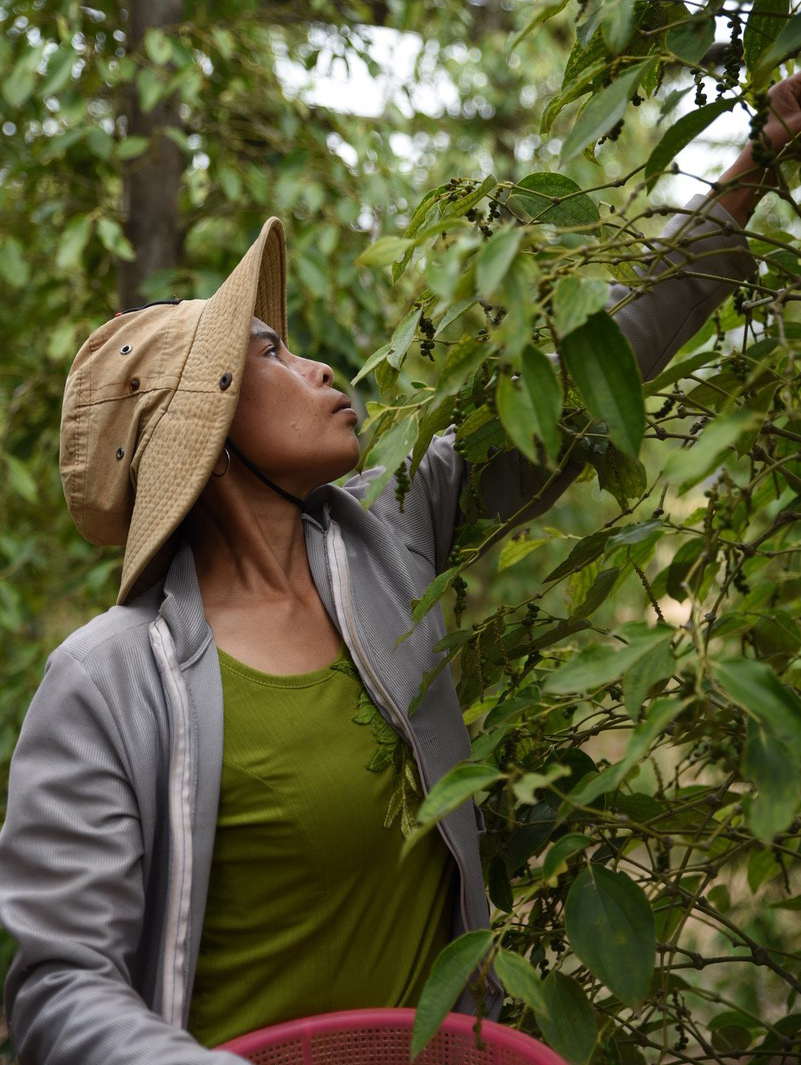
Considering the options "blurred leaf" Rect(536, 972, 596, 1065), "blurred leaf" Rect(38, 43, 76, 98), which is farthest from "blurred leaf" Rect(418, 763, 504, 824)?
"blurred leaf" Rect(38, 43, 76, 98)

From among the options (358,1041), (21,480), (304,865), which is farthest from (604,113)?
(21,480)

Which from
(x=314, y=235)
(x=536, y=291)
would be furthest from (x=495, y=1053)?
(x=314, y=235)

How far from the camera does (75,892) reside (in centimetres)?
89

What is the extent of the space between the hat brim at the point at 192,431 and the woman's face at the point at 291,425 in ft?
0.16

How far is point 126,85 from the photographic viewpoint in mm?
2320

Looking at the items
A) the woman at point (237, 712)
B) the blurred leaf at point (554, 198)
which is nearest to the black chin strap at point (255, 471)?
the woman at point (237, 712)

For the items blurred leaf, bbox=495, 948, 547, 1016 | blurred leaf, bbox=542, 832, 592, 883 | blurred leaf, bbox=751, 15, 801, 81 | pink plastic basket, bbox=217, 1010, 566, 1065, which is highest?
blurred leaf, bbox=751, 15, 801, 81

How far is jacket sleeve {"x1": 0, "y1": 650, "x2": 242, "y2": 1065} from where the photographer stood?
2.72ft

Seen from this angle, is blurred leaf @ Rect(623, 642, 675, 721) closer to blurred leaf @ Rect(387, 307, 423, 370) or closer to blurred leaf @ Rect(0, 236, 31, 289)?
blurred leaf @ Rect(387, 307, 423, 370)

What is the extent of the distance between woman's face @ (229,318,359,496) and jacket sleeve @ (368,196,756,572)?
107 millimetres

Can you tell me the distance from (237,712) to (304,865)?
0.14m

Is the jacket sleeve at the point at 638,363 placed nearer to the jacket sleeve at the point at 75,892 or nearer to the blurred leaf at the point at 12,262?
the jacket sleeve at the point at 75,892

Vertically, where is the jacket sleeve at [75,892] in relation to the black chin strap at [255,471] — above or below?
below

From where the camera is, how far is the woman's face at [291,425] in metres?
1.10
